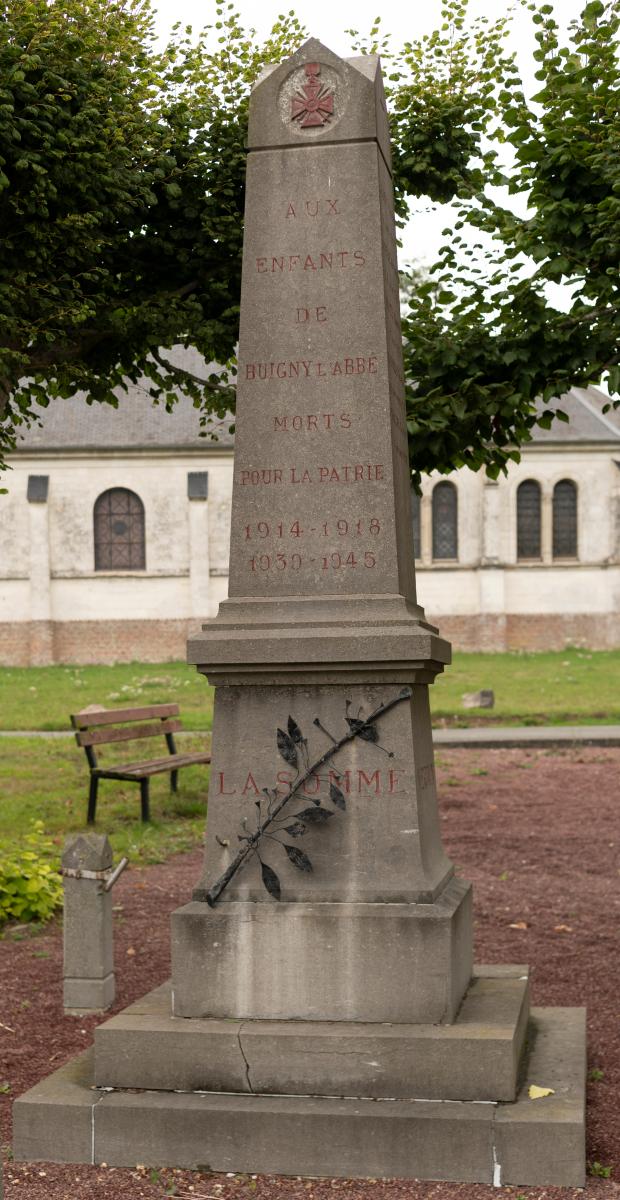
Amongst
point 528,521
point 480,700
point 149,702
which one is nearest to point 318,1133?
point 480,700

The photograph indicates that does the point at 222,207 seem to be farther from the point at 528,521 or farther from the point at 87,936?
the point at 528,521

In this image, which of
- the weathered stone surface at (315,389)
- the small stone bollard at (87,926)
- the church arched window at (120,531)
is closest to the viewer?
the weathered stone surface at (315,389)

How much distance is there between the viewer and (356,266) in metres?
5.09

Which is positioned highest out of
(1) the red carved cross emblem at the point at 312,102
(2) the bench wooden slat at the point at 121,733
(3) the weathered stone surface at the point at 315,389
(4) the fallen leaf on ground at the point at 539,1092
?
(1) the red carved cross emblem at the point at 312,102

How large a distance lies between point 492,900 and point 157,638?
27.0 m

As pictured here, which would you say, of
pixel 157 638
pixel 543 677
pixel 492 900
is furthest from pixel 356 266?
pixel 157 638

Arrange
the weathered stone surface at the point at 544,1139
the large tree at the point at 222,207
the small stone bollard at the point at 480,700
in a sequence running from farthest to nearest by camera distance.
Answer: the small stone bollard at the point at 480,700, the large tree at the point at 222,207, the weathered stone surface at the point at 544,1139

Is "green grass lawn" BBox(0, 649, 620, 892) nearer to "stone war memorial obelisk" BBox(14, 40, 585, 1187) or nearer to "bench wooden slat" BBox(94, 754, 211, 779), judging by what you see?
"bench wooden slat" BBox(94, 754, 211, 779)

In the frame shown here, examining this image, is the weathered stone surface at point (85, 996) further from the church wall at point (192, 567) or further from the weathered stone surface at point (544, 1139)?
the church wall at point (192, 567)

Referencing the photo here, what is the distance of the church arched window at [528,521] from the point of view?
35.6 metres

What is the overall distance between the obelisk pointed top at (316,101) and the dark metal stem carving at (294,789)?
2179mm

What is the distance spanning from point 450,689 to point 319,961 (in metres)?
19.2

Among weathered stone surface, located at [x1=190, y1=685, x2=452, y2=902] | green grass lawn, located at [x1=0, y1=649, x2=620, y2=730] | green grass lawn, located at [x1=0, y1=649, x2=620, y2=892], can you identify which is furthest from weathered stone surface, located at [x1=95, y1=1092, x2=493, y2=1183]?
green grass lawn, located at [x1=0, y1=649, x2=620, y2=730]

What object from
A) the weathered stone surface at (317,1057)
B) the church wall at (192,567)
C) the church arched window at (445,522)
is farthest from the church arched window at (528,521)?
the weathered stone surface at (317,1057)
